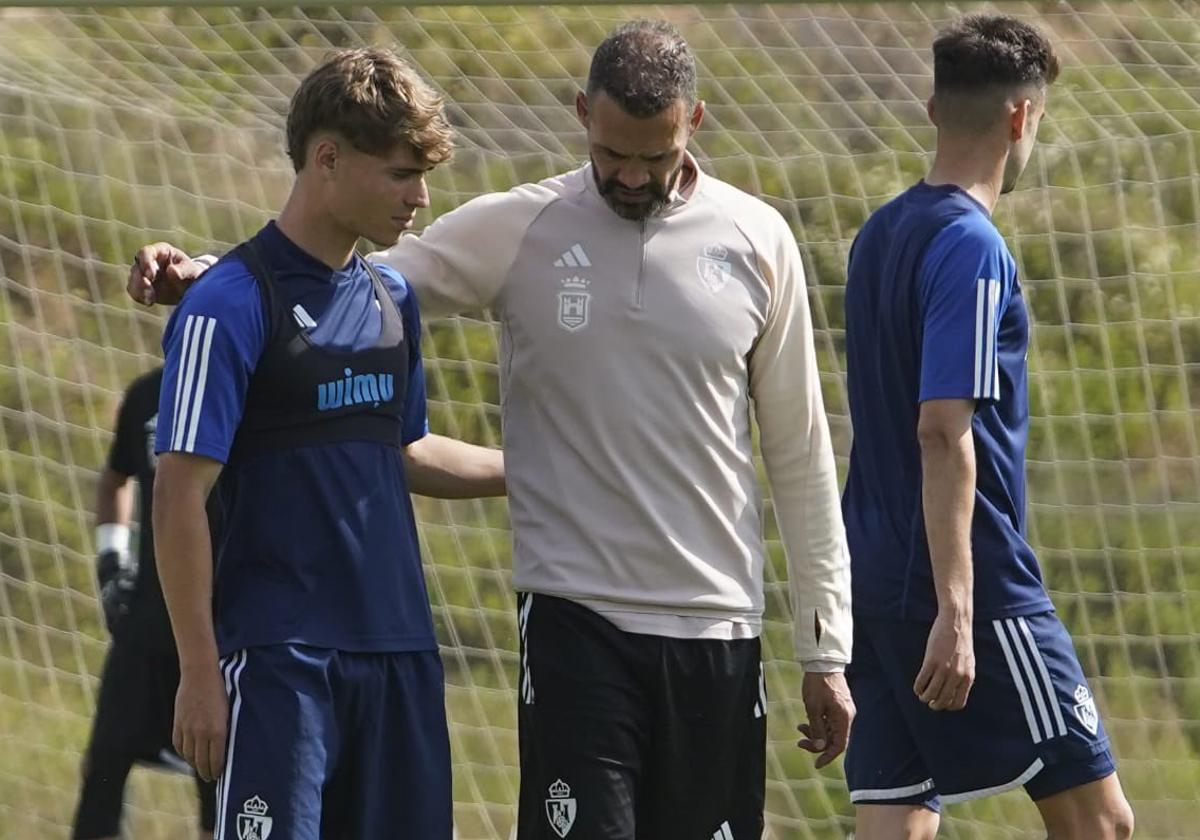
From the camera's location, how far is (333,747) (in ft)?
10.2

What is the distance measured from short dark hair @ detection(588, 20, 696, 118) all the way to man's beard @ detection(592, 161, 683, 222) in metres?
0.14

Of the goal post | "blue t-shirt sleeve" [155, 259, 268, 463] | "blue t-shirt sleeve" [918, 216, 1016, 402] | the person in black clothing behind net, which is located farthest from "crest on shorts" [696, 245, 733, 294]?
the goal post

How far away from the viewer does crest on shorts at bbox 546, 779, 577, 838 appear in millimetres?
3383

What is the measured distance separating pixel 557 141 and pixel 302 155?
2.99 meters

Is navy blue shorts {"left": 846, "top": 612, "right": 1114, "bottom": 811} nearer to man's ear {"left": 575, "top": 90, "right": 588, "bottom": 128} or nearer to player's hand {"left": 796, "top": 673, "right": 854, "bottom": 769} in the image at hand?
player's hand {"left": 796, "top": 673, "right": 854, "bottom": 769}

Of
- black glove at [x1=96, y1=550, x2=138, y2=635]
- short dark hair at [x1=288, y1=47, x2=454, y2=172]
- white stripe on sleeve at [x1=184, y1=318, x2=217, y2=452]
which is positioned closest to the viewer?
white stripe on sleeve at [x1=184, y1=318, x2=217, y2=452]

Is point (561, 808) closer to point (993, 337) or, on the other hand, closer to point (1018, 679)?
point (1018, 679)

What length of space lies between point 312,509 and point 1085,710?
151 cm

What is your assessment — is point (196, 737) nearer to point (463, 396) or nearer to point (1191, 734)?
point (463, 396)

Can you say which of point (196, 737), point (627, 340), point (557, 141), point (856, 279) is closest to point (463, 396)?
point (557, 141)

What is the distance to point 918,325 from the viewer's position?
3.81 meters

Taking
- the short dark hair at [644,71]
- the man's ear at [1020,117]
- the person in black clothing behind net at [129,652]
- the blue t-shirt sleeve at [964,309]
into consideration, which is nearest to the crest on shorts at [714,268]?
the short dark hair at [644,71]

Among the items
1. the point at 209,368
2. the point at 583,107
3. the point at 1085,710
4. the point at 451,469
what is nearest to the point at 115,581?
the point at 451,469

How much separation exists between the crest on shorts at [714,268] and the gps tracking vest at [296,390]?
0.63 m
